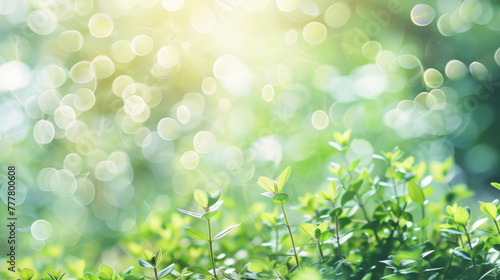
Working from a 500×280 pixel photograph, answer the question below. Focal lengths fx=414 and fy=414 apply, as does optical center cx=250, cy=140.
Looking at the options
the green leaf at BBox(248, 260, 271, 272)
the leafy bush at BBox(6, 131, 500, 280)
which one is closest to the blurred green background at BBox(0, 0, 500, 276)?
the leafy bush at BBox(6, 131, 500, 280)

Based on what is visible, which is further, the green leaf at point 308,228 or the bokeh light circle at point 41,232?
the bokeh light circle at point 41,232

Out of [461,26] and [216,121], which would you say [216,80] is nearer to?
[216,121]

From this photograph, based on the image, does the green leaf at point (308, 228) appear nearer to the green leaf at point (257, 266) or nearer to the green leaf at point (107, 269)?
the green leaf at point (257, 266)

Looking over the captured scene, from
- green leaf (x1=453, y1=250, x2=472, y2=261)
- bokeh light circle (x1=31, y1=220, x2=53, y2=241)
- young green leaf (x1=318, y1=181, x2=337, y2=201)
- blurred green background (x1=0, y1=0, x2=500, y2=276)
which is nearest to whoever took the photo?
green leaf (x1=453, y1=250, x2=472, y2=261)

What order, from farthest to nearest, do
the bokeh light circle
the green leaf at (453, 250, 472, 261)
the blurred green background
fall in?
the blurred green background → the bokeh light circle → the green leaf at (453, 250, 472, 261)

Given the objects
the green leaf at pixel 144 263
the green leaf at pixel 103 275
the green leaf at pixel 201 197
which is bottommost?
the green leaf at pixel 103 275

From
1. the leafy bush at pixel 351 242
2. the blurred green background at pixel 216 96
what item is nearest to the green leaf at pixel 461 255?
the leafy bush at pixel 351 242

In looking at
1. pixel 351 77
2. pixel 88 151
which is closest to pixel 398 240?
pixel 351 77

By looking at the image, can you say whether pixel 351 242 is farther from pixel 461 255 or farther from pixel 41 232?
pixel 41 232

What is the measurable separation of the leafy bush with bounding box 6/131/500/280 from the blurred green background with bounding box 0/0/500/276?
1.43 ft

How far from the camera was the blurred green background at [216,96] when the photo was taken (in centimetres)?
128

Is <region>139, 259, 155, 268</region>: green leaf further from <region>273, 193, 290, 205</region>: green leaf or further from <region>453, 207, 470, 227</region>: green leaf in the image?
<region>453, 207, 470, 227</region>: green leaf

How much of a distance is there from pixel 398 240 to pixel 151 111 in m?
1.56

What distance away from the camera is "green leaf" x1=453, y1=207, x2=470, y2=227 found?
1.28ft
